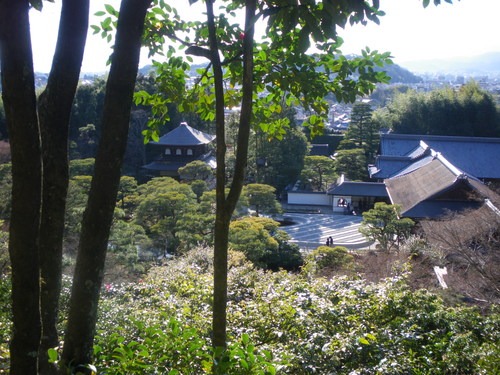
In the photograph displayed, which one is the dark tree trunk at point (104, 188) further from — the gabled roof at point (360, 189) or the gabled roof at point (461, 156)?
the gabled roof at point (461, 156)

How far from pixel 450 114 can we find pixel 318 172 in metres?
10.9

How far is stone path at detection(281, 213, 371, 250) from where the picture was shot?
1548cm

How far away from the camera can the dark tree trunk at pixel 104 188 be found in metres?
1.76

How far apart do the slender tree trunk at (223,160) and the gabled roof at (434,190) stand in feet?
37.9

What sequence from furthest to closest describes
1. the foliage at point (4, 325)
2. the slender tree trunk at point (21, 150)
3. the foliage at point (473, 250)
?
the foliage at point (473, 250), the foliage at point (4, 325), the slender tree trunk at point (21, 150)

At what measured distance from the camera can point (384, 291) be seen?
3.40 metres

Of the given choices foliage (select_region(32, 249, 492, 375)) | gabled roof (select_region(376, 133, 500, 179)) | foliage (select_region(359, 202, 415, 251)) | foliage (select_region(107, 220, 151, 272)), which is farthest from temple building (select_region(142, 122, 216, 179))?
foliage (select_region(32, 249, 492, 375))

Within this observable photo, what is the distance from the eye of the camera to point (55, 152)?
6.16 ft

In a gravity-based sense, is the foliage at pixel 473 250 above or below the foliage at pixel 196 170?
below

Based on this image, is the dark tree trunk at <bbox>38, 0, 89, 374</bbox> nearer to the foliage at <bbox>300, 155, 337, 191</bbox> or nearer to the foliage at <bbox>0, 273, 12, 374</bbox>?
the foliage at <bbox>0, 273, 12, 374</bbox>

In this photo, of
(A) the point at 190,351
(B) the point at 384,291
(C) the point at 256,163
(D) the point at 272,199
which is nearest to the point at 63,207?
(A) the point at 190,351

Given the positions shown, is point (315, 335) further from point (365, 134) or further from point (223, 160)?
point (365, 134)

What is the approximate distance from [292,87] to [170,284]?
120 inches

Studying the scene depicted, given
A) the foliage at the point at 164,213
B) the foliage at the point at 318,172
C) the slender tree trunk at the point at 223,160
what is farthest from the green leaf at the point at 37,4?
the foliage at the point at 318,172
